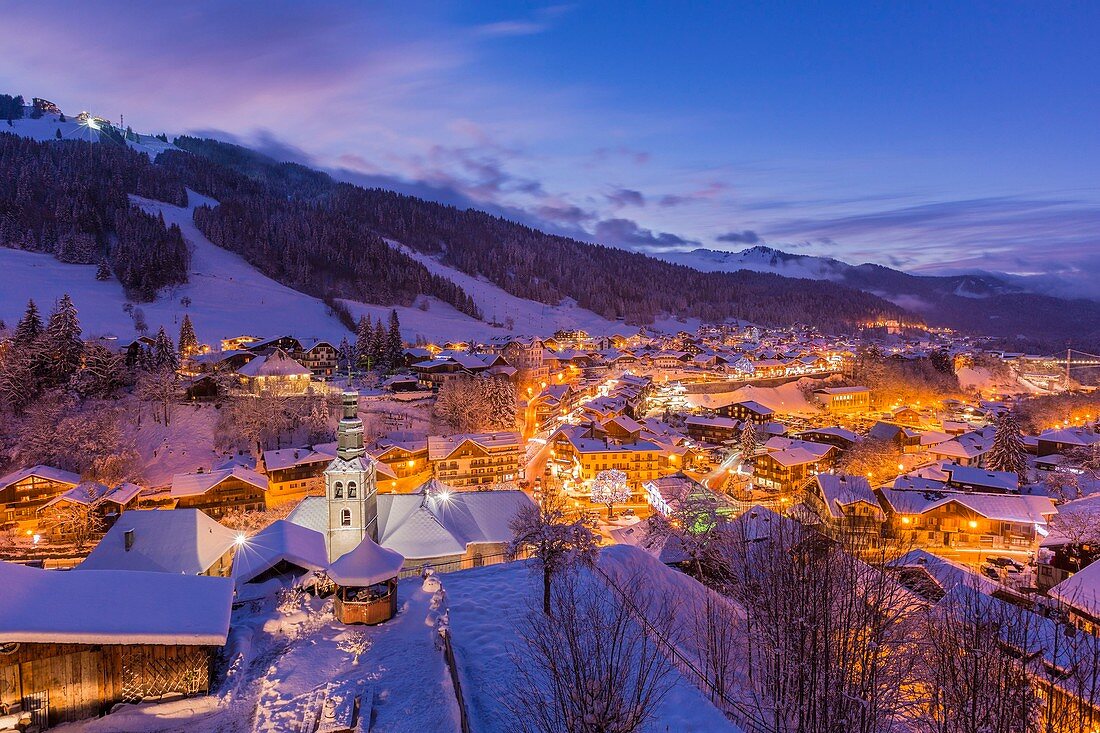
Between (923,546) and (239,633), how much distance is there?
30.9 metres

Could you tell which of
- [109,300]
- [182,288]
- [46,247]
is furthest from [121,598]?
[46,247]

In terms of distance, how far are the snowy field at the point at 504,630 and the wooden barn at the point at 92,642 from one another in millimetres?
4453

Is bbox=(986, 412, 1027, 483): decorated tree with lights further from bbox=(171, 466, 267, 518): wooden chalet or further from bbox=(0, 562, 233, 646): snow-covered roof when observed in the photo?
bbox=(171, 466, 267, 518): wooden chalet

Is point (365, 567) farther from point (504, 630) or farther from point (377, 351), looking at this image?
point (377, 351)

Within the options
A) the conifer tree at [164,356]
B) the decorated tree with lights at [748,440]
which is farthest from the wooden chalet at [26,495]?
the decorated tree with lights at [748,440]

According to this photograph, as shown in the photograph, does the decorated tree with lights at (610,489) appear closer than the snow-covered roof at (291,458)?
No

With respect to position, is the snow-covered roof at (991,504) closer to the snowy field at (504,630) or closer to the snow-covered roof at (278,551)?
the snowy field at (504,630)

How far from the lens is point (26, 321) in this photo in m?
40.5

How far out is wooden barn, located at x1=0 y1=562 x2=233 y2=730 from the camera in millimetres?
7927

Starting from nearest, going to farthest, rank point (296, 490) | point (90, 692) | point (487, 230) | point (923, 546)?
1. point (90, 692)
2. point (923, 546)
3. point (296, 490)
4. point (487, 230)

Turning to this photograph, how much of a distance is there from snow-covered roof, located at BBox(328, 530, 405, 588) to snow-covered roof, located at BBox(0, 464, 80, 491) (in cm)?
2877

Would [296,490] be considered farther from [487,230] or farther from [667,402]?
[487,230]

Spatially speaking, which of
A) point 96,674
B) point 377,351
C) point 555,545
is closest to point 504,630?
point 555,545

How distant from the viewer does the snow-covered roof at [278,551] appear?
1591cm
